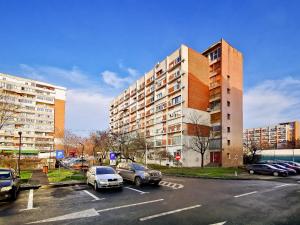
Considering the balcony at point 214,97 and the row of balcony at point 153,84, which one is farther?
the row of balcony at point 153,84

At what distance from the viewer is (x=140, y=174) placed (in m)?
20.9

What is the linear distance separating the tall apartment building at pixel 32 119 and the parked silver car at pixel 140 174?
72769mm

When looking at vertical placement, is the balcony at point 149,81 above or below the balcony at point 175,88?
above

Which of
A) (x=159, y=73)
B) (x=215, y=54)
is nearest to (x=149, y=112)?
(x=159, y=73)

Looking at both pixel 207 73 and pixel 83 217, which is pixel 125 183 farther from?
pixel 207 73

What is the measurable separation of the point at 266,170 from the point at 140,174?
23575 millimetres

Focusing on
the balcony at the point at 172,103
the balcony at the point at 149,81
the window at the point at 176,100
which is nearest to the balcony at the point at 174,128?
the balcony at the point at 172,103

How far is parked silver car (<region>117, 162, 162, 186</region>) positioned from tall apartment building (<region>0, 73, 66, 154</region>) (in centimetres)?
7277

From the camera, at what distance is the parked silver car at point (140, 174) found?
2058 centimetres

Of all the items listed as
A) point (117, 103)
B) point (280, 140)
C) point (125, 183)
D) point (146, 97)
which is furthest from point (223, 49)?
point (280, 140)

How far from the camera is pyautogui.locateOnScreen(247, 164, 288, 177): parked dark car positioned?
35.0m

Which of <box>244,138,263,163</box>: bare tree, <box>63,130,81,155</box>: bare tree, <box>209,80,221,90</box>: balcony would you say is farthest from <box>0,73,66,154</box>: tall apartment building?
<box>244,138,263,163</box>: bare tree

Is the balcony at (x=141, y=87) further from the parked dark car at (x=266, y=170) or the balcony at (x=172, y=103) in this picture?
the parked dark car at (x=266, y=170)

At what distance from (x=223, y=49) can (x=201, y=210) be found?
51790 millimetres
